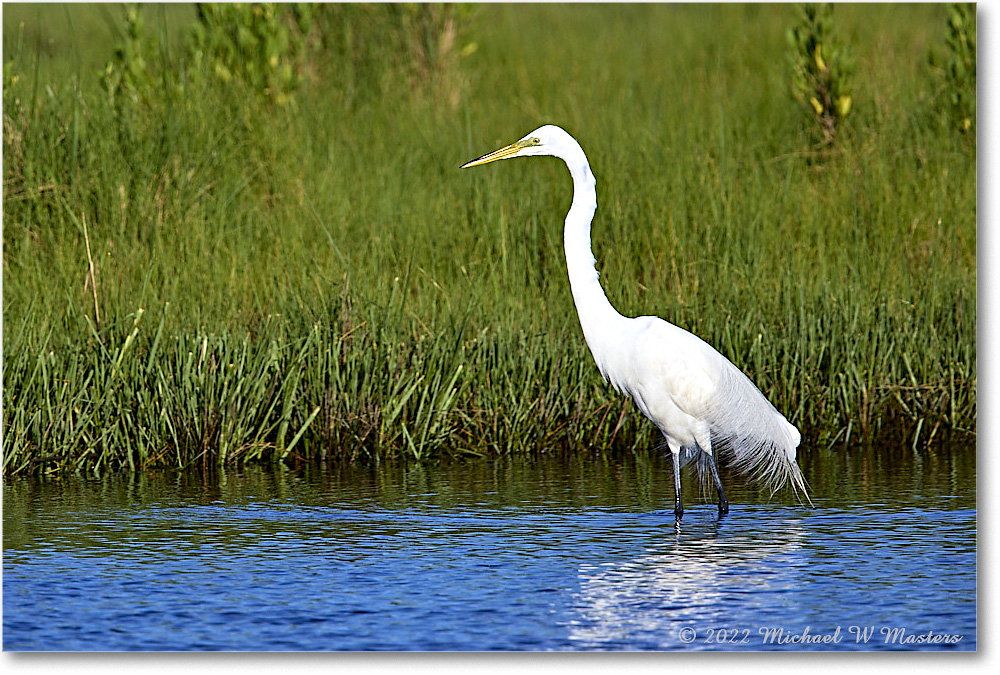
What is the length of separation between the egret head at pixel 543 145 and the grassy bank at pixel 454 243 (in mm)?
943

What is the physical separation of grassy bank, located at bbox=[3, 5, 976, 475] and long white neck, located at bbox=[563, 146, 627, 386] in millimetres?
733

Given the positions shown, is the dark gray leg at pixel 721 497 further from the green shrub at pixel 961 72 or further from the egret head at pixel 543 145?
the green shrub at pixel 961 72

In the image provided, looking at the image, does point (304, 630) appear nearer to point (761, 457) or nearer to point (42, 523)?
point (42, 523)

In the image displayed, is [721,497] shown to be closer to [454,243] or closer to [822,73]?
[454,243]

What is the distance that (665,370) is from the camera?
4.36 meters

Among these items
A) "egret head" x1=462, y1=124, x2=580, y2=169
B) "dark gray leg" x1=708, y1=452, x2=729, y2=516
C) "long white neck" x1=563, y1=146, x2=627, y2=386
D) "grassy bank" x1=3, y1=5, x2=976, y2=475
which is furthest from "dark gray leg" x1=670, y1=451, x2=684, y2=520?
"egret head" x1=462, y1=124, x2=580, y2=169

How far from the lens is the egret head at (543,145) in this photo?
4301 mm

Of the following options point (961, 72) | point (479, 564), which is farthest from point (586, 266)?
point (961, 72)

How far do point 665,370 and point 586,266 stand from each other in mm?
423

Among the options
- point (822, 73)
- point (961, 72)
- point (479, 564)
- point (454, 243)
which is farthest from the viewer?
point (822, 73)

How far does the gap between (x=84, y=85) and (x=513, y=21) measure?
3.06 meters

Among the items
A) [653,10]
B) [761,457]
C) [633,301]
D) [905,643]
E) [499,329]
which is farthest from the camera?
[653,10]

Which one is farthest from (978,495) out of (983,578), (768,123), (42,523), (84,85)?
(84,85)

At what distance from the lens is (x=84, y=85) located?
6949 mm
